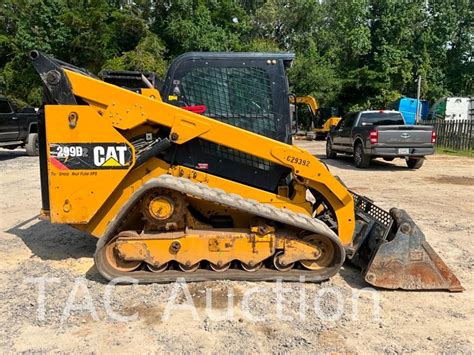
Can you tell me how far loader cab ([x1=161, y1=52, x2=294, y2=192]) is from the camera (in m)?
4.69

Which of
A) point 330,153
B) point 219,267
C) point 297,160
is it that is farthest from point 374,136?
point 219,267

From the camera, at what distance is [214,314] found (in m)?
3.79

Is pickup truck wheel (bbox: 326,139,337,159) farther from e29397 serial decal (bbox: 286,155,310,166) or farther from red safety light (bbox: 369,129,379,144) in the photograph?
e29397 serial decal (bbox: 286,155,310,166)

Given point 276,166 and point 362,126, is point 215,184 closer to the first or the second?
point 276,166

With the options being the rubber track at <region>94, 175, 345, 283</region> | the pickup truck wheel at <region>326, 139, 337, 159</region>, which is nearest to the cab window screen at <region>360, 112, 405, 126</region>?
the pickup truck wheel at <region>326, 139, 337, 159</region>

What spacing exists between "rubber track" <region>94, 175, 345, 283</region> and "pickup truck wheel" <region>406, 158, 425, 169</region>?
9981 millimetres

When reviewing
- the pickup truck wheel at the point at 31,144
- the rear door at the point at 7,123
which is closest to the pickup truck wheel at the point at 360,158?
the pickup truck wheel at the point at 31,144

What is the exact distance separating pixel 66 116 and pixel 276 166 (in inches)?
83.3

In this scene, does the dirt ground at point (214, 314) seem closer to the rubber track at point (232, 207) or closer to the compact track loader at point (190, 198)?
the rubber track at point (232, 207)

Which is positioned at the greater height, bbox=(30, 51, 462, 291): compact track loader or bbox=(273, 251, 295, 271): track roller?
bbox=(30, 51, 462, 291): compact track loader

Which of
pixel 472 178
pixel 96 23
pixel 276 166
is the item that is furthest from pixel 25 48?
pixel 276 166

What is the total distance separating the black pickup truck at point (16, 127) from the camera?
14492 mm

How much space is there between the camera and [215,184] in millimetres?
4625
